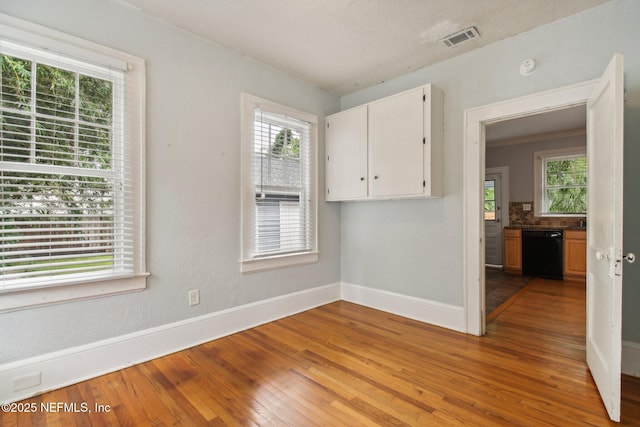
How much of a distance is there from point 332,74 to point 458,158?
1.65m

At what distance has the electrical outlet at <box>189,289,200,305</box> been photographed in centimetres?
258

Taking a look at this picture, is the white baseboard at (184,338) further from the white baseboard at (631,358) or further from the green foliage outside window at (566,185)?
the green foliage outside window at (566,185)

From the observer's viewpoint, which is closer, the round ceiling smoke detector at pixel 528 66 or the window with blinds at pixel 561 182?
the round ceiling smoke detector at pixel 528 66

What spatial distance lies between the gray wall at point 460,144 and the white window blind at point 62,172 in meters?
2.51

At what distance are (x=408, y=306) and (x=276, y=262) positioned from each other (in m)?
1.53

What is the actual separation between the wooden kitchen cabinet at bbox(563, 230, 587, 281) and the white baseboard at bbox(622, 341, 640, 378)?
344 centimetres

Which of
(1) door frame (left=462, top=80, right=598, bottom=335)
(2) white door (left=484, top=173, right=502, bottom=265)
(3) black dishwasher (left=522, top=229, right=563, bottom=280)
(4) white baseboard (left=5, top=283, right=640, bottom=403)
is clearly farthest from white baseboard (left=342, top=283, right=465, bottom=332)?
(2) white door (left=484, top=173, right=502, bottom=265)

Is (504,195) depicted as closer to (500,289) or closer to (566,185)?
(566,185)

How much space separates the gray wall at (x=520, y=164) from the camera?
19.2 ft

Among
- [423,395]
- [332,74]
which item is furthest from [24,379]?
[332,74]

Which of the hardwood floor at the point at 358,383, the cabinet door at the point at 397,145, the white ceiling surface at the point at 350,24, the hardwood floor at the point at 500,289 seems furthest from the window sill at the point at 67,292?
the hardwood floor at the point at 500,289

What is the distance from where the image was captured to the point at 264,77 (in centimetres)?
311

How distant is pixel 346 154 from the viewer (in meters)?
3.52

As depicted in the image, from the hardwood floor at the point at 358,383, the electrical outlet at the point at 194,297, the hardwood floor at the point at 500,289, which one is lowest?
the hardwood floor at the point at 500,289
